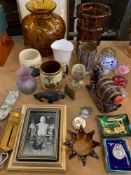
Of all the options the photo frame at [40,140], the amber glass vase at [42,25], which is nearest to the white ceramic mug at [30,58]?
the amber glass vase at [42,25]

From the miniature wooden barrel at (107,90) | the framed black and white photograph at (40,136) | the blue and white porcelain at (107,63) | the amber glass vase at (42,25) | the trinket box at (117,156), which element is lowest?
the trinket box at (117,156)

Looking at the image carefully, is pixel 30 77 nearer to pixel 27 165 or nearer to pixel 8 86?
pixel 8 86

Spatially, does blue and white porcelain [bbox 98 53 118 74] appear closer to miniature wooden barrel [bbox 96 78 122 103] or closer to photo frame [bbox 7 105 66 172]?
miniature wooden barrel [bbox 96 78 122 103]

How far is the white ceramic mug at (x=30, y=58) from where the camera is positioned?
72 cm

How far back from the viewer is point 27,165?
51cm

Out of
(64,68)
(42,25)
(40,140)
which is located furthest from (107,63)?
(40,140)

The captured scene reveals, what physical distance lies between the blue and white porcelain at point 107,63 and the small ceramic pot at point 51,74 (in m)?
0.17

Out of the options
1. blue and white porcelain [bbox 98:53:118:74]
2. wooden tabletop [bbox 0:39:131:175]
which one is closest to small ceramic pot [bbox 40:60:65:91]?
wooden tabletop [bbox 0:39:131:175]

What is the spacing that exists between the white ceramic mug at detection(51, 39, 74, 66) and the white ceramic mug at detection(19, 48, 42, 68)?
0.06m

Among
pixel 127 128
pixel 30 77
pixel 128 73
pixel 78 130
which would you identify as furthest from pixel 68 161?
pixel 128 73

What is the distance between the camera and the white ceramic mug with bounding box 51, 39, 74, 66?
2.40ft

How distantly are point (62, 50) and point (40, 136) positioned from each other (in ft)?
1.04

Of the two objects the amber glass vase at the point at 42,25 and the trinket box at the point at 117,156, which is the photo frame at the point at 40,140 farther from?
the amber glass vase at the point at 42,25

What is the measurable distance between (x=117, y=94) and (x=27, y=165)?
0.31 meters
